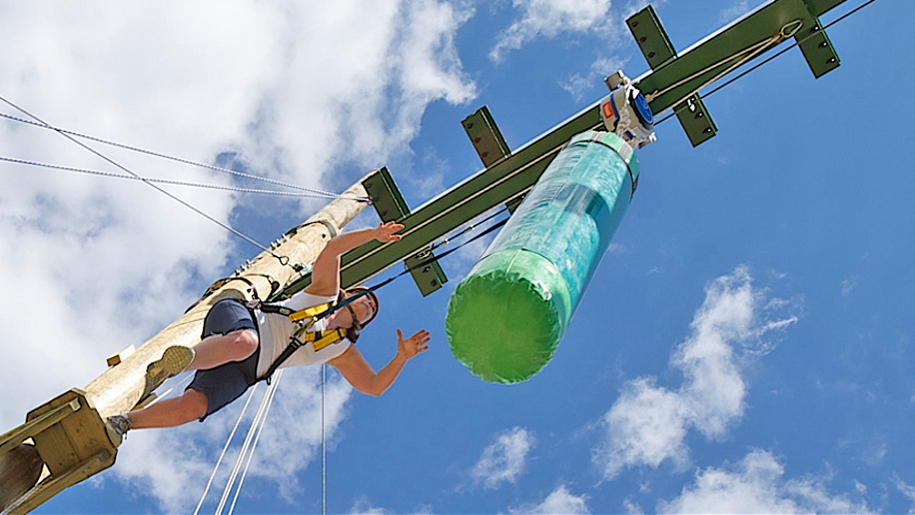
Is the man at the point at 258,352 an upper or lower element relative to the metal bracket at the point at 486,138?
lower

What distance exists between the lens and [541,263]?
3000 mm

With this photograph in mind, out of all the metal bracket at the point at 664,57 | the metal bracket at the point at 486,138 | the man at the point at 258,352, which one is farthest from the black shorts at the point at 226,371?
the metal bracket at the point at 664,57

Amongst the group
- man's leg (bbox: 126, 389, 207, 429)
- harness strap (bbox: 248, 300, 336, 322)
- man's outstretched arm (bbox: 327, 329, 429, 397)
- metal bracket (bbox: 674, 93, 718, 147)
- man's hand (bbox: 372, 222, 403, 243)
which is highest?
man's hand (bbox: 372, 222, 403, 243)

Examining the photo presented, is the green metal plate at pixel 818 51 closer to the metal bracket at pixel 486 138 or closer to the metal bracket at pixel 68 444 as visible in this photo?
the metal bracket at pixel 486 138

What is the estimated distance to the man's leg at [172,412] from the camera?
135 inches

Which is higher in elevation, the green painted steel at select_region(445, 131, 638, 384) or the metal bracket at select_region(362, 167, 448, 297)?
the metal bracket at select_region(362, 167, 448, 297)

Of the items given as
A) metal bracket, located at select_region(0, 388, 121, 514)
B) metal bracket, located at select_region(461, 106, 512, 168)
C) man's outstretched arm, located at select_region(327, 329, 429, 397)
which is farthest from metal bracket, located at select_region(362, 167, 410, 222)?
metal bracket, located at select_region(0, 388, 121, 514)

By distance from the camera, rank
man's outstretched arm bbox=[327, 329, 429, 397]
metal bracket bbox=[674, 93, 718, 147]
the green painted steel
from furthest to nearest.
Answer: metal bracket bbox=[674, 93, 718, 147] → man's outstretched arm bbox=[327, 329, 429, 397] → the green painted steel

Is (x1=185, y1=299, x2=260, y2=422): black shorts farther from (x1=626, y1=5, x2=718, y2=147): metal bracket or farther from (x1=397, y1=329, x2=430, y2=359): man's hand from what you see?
(x1=626, y1=5, x2=718, y2=147): metal bracket

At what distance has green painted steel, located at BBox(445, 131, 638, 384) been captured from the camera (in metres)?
2.91

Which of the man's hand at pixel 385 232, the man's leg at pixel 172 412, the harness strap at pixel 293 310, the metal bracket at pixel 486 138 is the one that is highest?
the metal bracket at pixel 486 138

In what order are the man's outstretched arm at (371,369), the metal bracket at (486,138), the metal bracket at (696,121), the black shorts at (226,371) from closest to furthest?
the black shorts at (226,371) < the man's outstretched arm at (371,369) < the metal bracket at (696,121) < the metal bracket at (486,138)

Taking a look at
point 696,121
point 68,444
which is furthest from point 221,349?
point 696,121

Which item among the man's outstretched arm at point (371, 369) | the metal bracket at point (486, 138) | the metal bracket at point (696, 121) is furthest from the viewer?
the metal bracket at point (486, 138)
